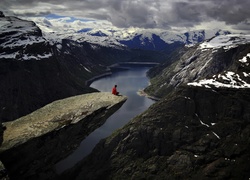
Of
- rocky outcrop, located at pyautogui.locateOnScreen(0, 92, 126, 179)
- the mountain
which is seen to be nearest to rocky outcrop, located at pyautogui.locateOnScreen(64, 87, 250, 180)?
the mountain

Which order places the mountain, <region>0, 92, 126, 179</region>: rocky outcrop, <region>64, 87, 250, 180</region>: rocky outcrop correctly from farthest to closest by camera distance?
the mountain, <region>64, 87, 250, 180</region>: rocky outcrop, <region>0, 92, 126, 179</region>: rocky outcrop

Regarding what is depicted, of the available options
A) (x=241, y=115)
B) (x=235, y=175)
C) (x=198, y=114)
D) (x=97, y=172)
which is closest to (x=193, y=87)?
(x=198, y=114)

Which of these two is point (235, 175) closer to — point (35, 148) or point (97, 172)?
point (97, 172)

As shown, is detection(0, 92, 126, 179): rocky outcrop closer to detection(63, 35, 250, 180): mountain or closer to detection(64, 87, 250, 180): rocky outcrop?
detection(63, 35, 250, 180): mountain

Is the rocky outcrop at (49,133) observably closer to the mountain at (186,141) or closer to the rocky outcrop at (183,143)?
the mountain at (186,141)

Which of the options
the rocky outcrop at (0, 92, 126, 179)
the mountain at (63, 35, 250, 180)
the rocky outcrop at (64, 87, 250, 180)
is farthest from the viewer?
the mountain at (63, 35, 250, 180)
